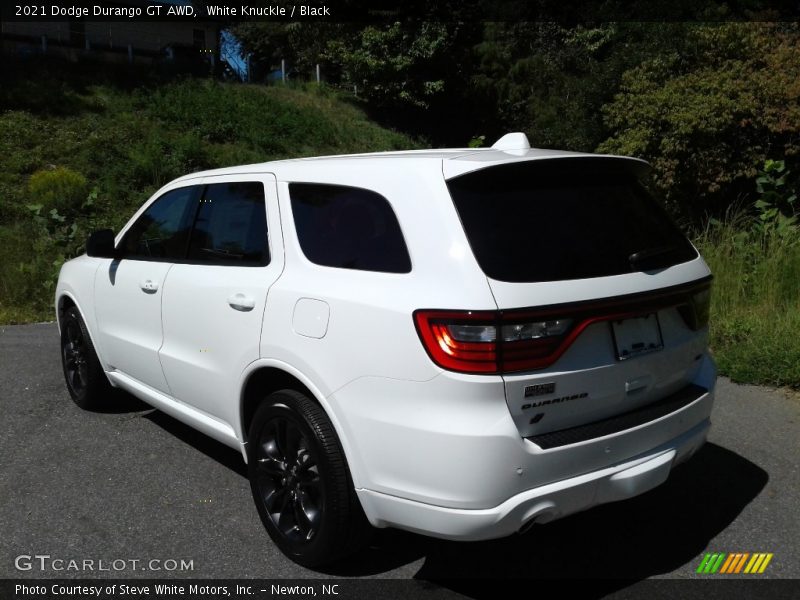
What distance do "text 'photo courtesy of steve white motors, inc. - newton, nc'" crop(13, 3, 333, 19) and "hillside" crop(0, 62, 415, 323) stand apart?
509cm

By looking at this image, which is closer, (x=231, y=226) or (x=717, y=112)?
(x=231, y=226)

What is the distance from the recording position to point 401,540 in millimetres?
3438

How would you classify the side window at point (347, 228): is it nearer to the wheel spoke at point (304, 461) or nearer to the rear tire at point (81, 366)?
the wheel spoke at point (304, 461)

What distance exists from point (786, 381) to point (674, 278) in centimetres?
319

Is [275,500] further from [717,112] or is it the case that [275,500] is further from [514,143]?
[717,112]

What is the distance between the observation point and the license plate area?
9.14ft

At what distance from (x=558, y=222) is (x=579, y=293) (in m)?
0.34

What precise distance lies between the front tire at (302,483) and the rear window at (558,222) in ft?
3.28

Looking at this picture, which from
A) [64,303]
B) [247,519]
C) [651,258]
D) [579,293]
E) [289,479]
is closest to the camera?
[579,293]

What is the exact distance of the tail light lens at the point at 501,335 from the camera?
8.24ft

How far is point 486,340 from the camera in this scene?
251cm

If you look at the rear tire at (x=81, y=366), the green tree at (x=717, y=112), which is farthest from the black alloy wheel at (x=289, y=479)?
the green tree at (x=717, y=112)

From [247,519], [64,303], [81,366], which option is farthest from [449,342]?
[64,303]

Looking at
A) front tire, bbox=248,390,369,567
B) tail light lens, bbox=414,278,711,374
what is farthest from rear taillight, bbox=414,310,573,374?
front tire, bbox=248,390,369,567
